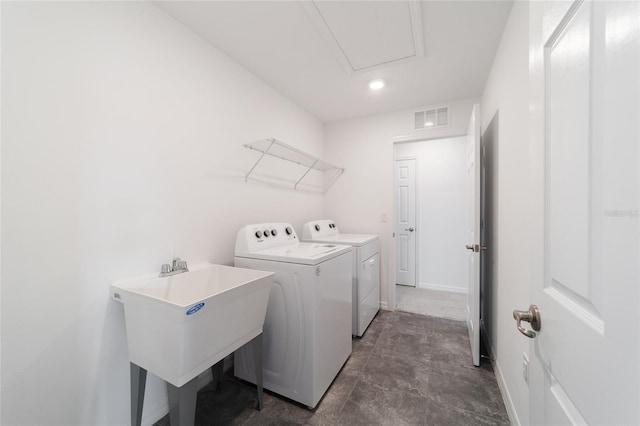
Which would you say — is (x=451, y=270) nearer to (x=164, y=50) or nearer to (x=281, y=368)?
(x=281, y=368)

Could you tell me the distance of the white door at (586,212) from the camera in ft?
1.13

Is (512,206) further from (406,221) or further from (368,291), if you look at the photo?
(406,221)

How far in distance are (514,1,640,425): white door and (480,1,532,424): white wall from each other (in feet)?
2.22

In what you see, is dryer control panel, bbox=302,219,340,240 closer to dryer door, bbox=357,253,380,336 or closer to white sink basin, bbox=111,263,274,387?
dryer door, bbox=357,253,380,336

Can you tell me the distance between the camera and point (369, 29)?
5.19 feet

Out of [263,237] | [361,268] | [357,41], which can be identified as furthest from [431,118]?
[263,237]

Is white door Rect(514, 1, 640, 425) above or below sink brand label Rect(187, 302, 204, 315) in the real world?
above

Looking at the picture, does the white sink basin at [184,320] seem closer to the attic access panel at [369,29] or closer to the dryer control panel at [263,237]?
the dryer control panel at [263,237]

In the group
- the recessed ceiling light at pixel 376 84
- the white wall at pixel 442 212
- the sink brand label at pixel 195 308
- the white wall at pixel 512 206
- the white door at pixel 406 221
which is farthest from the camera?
the white door at pixel 406 221

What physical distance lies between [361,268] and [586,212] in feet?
6.48

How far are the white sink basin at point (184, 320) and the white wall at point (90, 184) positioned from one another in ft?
0.59

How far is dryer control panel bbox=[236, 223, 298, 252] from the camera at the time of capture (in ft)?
5.86

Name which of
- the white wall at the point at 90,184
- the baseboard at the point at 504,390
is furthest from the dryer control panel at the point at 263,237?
the baseboard at the point at 504,390

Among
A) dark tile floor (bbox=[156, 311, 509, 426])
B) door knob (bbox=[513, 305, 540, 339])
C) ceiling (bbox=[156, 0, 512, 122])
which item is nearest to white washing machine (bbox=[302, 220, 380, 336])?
dark tile floor (bbox=[156, 311, 509, 426])
